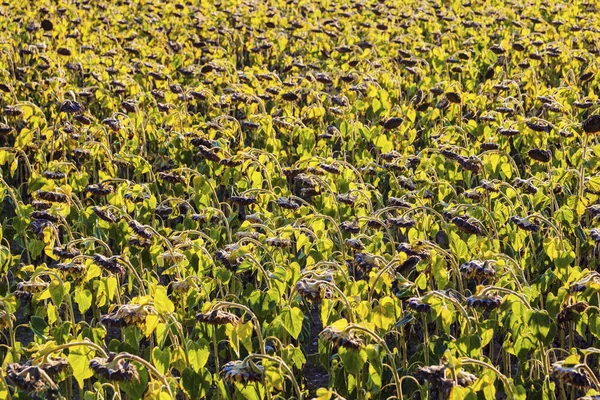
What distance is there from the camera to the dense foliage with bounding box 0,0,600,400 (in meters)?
3.41

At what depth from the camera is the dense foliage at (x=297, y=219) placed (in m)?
3.41

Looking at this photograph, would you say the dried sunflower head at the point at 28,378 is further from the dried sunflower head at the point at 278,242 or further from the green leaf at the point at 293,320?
the dried sunflower head at the point at 278,242

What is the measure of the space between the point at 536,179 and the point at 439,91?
2.22m

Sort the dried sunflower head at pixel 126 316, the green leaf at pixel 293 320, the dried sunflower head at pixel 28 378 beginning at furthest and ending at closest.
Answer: the green leaf at pixel 293 320 < the dried sunflower head at pixel 126 316 < the dried sunflower head at pixel 28 378

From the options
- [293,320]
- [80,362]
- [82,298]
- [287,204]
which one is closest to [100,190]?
[287,204]

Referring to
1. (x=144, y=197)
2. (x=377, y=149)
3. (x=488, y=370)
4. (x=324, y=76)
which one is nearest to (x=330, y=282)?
(x=488, y=370)

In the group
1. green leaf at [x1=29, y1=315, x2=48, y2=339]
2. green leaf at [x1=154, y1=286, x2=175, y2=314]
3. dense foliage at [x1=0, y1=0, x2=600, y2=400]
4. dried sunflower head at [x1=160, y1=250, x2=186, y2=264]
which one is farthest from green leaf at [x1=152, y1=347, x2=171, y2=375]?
dried sunflower head at [x1=160, y1=250, x2=186, y2=264]

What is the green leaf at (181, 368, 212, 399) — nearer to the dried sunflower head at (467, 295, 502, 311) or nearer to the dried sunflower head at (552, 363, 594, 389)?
the dried sunflower head at (467, 295, 502, 311)

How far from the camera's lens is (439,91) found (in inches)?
284

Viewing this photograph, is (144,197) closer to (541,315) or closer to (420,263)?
(420,263)

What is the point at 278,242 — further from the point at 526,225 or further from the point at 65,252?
the point at 526,225

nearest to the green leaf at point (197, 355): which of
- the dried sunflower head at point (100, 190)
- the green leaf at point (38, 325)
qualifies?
the green leaf at point (38, 325)

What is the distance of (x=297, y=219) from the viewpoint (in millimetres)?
4430

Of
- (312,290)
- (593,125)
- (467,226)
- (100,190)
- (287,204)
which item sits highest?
(593,125)
